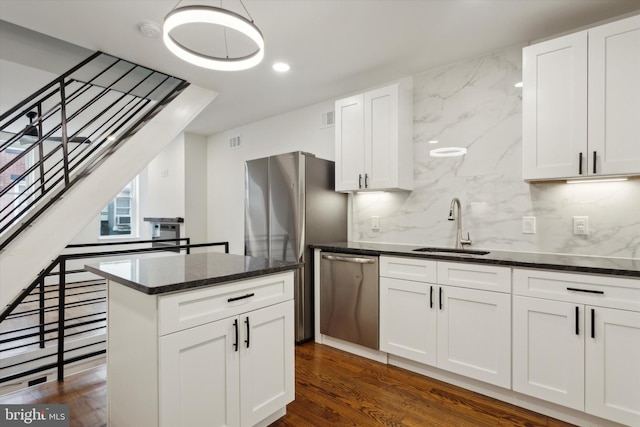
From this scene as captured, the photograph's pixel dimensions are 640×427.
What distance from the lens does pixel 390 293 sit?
269 centimetres

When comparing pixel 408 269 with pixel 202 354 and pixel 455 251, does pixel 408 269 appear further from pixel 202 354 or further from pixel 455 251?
pixel 202 354

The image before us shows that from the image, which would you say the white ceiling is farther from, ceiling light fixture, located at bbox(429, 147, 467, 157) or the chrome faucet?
the chrome faucet

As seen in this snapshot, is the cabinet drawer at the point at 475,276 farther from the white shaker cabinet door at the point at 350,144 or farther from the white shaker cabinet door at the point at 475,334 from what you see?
the white shaker cabinet door at the point at 350,144

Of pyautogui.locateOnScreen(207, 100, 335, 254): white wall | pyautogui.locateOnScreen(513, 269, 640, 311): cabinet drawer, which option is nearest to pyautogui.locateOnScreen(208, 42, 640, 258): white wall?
pyautogui.locateOnScreen(513, 269, 640, 311): cabinet drawer

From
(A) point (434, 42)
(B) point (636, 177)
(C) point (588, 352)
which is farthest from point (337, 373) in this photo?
(A) point (434, 42)

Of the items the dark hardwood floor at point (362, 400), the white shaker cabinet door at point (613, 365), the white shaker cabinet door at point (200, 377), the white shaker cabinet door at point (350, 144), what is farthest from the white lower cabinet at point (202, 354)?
the white shaker cabinet door at point (613, 365)

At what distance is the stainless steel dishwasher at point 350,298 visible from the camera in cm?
279

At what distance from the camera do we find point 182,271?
5.66ft

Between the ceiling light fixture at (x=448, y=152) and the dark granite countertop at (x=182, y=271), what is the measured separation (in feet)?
6.15

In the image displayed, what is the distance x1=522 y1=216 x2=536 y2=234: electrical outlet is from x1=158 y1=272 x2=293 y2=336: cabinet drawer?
1894 millimetres

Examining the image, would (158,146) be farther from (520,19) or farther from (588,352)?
(588,352)

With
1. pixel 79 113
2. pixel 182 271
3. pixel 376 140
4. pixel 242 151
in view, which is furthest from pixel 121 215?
pixel 182 271

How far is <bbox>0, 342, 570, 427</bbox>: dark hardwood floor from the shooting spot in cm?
200

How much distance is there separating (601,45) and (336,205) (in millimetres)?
2384
